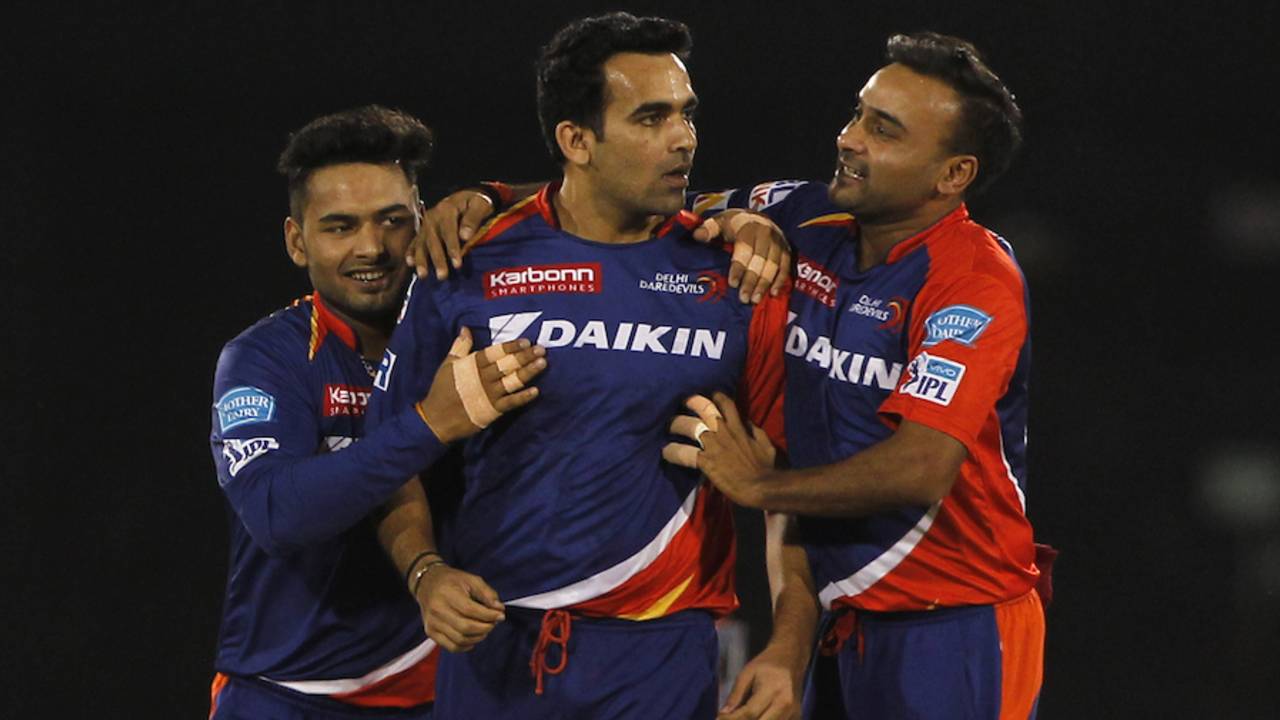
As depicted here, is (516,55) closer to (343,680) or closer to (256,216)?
(256,216)

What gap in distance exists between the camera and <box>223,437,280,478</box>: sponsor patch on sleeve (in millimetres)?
2545

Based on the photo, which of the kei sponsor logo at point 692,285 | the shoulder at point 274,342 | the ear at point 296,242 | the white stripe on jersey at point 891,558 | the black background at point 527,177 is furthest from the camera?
the black background at point 527,177

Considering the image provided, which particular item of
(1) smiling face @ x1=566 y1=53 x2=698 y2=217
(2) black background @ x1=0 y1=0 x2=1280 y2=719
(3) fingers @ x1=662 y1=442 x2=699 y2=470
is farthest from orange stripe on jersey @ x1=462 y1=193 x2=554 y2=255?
(2) black background @ x1=0 y1=0 x2=1280 y2=719

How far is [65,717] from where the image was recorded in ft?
13.3

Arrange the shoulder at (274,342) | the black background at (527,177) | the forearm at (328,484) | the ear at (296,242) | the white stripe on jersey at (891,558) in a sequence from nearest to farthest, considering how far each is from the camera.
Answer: the forearm at (328,484)
the white stripe on jersey at (891,558)
the shoulder at (274,342)
the ear at (296,242)
the black background at (527,177)

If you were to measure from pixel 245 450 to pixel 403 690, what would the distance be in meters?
0.54

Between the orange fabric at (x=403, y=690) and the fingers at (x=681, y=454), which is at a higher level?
the fingers at (x=681, y=454)

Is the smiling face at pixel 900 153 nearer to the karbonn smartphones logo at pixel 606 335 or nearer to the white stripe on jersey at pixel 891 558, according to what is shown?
the karbonn smartphones logo at pixel 606 335

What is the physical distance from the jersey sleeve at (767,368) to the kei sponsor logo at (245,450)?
31.2 inches

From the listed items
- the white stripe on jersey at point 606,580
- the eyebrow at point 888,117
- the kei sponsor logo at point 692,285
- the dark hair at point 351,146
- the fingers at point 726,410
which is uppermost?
the eyebrow at point 888,117

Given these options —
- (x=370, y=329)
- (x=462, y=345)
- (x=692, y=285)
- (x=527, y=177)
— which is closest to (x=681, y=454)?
(x=692, y=285)

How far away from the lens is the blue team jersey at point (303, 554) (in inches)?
102

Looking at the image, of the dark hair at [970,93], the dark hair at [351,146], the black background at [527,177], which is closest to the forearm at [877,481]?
the dark hair at [970,93]

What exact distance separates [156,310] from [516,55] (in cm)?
118
